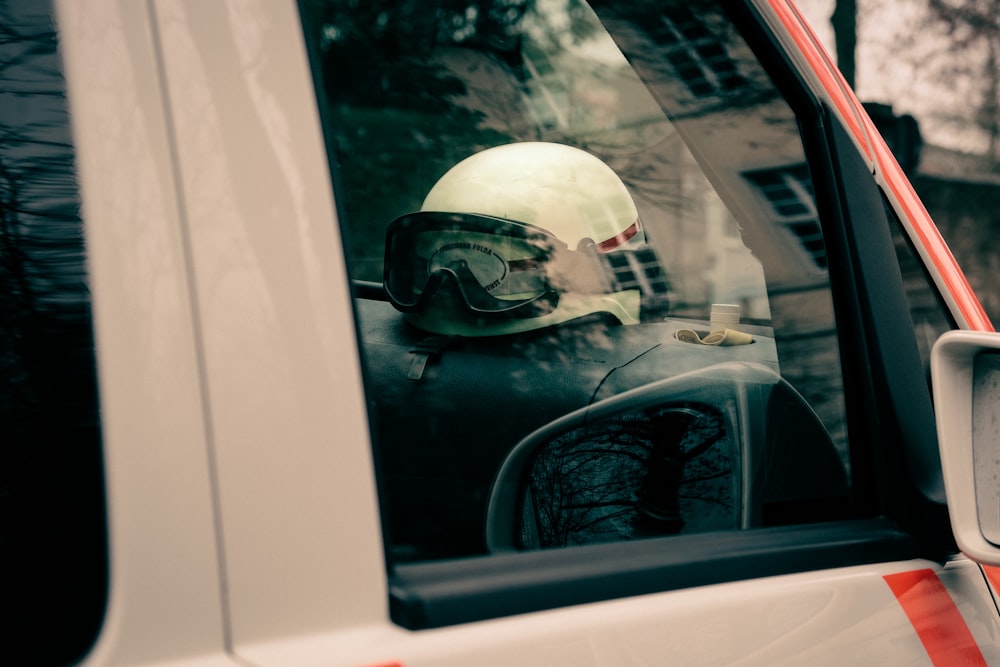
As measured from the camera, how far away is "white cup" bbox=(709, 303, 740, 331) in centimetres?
127

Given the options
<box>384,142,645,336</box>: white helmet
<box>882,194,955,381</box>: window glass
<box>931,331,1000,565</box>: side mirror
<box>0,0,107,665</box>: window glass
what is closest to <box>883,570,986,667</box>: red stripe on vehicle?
<box>931,331,1000,565</box>: side mirror

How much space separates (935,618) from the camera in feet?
3.45

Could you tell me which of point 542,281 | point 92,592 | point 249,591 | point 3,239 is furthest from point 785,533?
point 3,239

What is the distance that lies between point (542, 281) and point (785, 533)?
1.44 feet

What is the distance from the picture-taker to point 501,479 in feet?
3.43

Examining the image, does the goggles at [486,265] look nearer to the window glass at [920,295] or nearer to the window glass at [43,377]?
the window glass at [920,295]

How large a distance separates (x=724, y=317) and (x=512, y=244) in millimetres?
308

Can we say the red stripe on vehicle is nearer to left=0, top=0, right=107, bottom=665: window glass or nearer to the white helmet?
the white helmet

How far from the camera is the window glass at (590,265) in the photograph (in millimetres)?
1079

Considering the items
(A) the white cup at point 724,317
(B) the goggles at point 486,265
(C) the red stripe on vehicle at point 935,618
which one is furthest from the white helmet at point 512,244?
(C) the red stripe on vehicle at point 935,618

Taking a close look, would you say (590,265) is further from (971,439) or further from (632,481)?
(971,439)

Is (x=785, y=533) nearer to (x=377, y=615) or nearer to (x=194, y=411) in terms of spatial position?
(x=377, y=615)

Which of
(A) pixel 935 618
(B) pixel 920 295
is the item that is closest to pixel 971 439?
(A) pixel 935 618

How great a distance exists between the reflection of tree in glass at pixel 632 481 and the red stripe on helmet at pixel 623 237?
0.27 m
